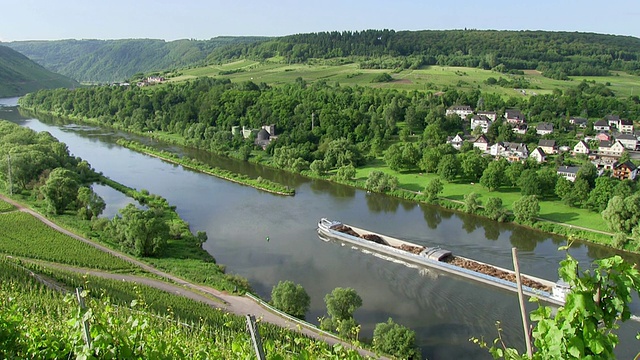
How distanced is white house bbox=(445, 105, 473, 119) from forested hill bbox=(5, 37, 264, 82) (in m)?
89.7

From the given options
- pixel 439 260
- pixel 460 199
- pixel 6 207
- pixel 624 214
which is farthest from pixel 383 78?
pixel 6 207

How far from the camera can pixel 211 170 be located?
3400 cm

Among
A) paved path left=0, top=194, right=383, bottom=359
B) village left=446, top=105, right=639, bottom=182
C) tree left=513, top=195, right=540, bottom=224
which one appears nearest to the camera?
paved path left=0, top=194, right=383, bottom=359

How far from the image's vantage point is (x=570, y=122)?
42719 millimetres

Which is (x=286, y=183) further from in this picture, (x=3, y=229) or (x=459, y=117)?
(x=459, y=117)

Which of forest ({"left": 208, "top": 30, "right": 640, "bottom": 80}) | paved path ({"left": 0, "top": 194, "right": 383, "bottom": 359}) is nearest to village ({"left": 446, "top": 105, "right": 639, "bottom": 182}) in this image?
paved path ({"left": 0, "top": 194, "right": 383, "bottom": 359})

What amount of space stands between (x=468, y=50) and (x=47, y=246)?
75.6m

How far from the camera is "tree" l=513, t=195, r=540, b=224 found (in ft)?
75.1

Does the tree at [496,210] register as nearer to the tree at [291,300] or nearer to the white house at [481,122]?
the tree at [291,300]

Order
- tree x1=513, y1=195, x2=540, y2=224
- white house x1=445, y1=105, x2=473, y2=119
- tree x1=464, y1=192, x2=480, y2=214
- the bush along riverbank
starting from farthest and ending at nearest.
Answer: white house x1=445, y1=105, x2=473, y2=119 < the bush along riverbank < tree x1=464, y1=192, x2=480, y2=214 < tree x1=513, y1=195, x2=540, y2=224

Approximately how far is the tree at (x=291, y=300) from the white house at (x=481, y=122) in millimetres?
31285

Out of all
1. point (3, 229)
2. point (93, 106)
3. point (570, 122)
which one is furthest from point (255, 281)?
point (93, 106)

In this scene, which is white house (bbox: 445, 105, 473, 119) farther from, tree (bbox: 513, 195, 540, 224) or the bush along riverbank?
tree (bbox: 513, 195, 540, 224)

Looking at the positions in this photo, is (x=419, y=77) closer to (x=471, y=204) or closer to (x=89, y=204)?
(x=471, y=204)
